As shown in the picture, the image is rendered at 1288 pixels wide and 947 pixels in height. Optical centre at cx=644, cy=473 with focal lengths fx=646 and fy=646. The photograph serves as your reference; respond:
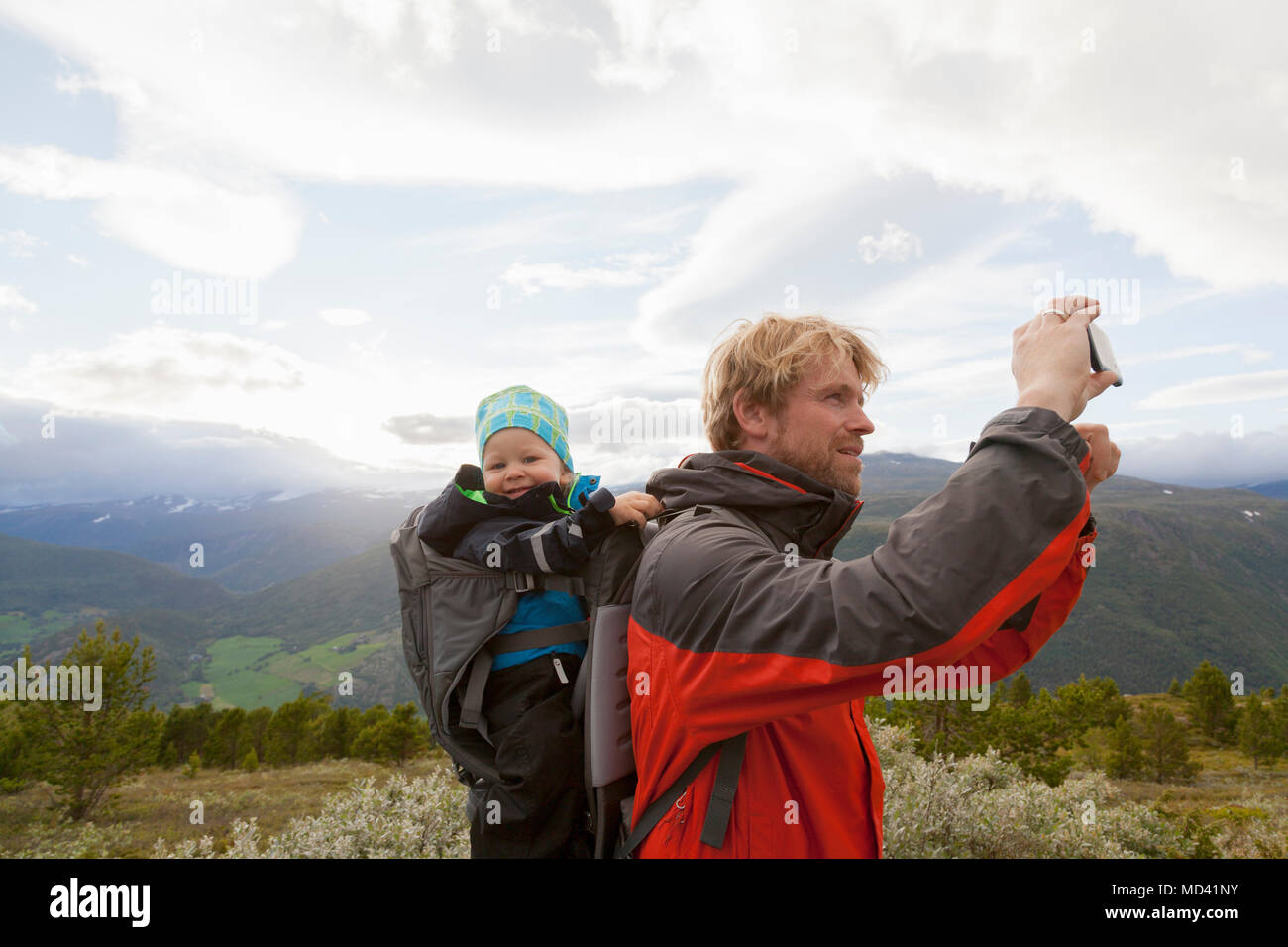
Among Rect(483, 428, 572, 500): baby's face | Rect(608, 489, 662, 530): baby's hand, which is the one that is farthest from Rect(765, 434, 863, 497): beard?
Rect(483, 428, 572, 500): baby's face

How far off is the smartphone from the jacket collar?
932mm

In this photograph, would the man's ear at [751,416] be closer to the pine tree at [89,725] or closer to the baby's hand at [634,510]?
the baby's hand at [634,510]

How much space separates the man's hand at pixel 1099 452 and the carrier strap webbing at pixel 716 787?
159cm

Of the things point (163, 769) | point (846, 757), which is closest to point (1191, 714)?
point (846, 757)

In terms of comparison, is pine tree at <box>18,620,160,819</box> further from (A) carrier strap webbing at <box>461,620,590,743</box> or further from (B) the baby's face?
(A) carrier strap webbing at <box>461,620,590,743</box>

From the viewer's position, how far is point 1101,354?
84.2 inches

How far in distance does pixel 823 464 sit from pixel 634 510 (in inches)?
34.6

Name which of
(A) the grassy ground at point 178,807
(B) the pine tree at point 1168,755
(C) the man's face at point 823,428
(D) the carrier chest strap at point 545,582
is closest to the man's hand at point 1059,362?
(C) the man's face at point 823,428

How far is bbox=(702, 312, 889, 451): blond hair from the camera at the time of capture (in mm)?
2852

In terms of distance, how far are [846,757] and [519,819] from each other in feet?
5.00

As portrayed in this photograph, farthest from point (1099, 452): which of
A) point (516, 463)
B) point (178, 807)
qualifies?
point (178, 807)

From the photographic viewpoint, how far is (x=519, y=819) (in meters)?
3.01

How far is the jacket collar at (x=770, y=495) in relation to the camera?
254 centimetres
